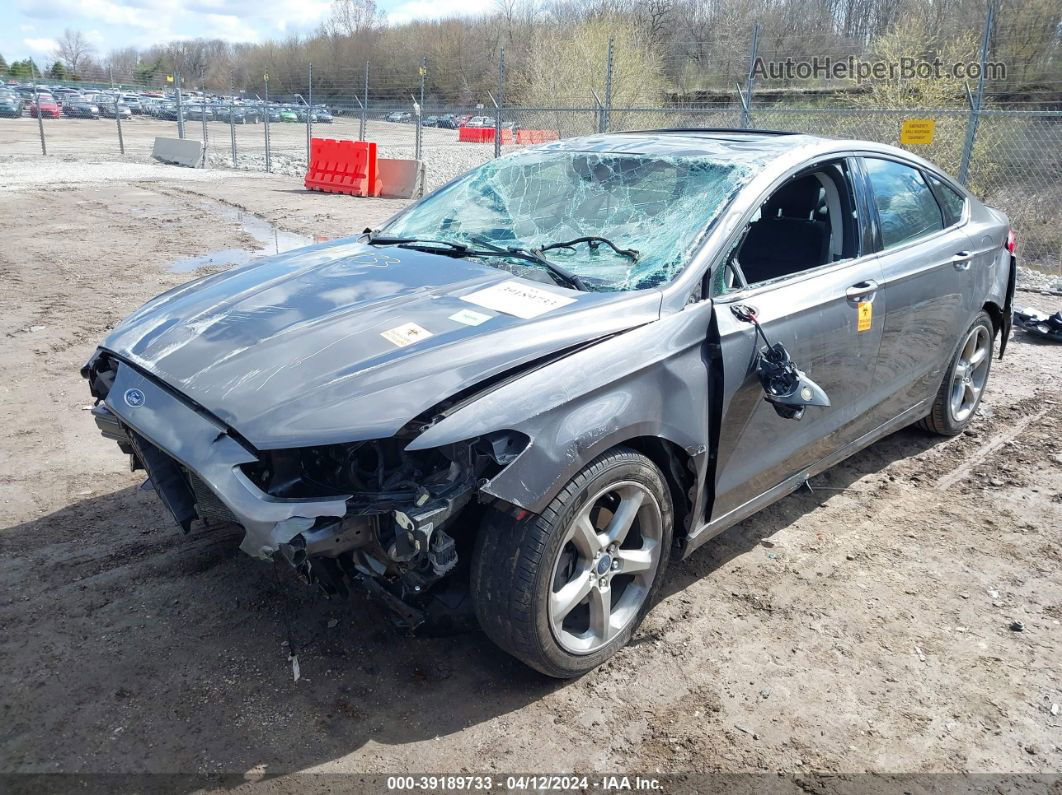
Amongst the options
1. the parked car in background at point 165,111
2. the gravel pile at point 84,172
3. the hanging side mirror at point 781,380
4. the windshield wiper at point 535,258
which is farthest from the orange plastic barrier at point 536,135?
the parked car in background at point 165,111

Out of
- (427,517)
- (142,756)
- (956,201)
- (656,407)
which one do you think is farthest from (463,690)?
(956,201)

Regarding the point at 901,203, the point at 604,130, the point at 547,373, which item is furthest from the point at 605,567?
the point at 604,130

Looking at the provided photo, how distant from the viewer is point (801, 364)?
339cm

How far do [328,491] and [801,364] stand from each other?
1978 mm

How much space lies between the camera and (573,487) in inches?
102

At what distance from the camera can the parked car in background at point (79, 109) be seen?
4842 centimetres

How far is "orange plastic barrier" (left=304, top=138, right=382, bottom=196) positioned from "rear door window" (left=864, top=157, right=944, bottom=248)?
14.5m

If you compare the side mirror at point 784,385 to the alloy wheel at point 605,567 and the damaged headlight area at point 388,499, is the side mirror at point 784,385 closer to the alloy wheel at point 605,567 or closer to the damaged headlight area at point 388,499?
the alloy wheel at point 605,567

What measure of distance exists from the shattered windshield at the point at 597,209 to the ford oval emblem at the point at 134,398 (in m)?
1.53

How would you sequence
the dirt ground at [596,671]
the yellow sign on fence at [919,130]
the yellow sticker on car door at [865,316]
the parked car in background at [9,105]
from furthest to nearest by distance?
the parked car in background at [9,105], the yellow sign on fence at [919,130], the yellow sticker on car door at [865,316], the dirt ground at [596,671]

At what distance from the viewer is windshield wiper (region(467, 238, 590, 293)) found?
3141 millimetres

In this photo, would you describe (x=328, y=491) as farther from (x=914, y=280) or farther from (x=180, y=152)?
(x=180, y=152)

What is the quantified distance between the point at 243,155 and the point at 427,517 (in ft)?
90.1

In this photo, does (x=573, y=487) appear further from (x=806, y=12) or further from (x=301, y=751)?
(x=806, y=12)
